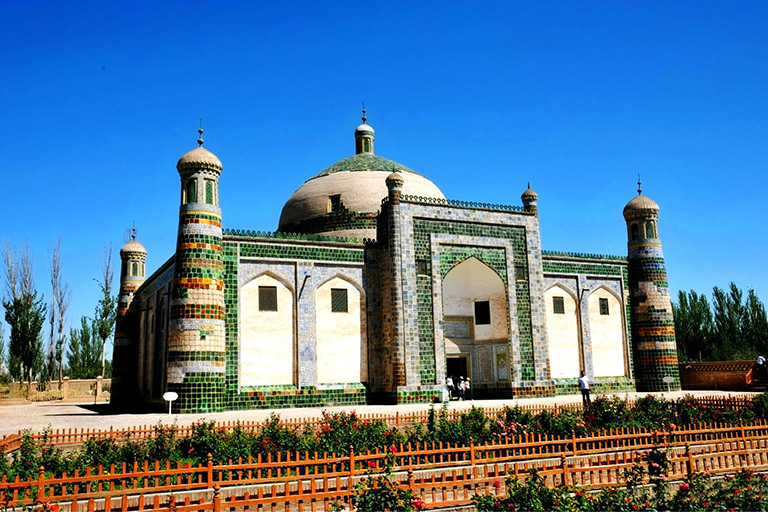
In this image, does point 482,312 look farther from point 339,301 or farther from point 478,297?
point 339,301

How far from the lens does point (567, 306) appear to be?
25.8 meters

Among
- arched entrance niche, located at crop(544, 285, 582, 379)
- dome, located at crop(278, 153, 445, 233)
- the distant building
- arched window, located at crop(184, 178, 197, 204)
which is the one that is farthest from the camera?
dome, located at crop(278, 153, 445, 233)

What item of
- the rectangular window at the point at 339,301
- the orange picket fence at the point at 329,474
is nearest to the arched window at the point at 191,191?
the rectangular window at the point at 339,301

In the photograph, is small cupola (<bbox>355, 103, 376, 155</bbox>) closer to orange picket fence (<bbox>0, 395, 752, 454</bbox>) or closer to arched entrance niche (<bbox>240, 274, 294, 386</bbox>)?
arched entrance niche (<bbox>240, 274, 294, 386</bbox>)

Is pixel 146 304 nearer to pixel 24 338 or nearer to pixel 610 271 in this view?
pixel 24 338

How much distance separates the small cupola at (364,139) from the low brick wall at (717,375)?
57.6ft

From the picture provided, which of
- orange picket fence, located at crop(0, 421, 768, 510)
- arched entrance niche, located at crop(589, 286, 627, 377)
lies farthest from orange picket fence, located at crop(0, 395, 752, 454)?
arched entrance niche, located at crop(589, 286, 627, 377)

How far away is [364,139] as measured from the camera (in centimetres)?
3130

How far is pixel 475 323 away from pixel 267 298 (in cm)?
854

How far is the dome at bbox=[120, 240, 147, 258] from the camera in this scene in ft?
98.3

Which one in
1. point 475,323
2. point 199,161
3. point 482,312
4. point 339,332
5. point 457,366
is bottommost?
point 457,366

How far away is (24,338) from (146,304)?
1266 cm

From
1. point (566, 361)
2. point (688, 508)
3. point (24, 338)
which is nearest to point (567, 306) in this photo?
point (566, 361)

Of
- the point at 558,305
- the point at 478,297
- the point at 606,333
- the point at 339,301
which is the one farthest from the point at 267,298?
the point at 606,333
